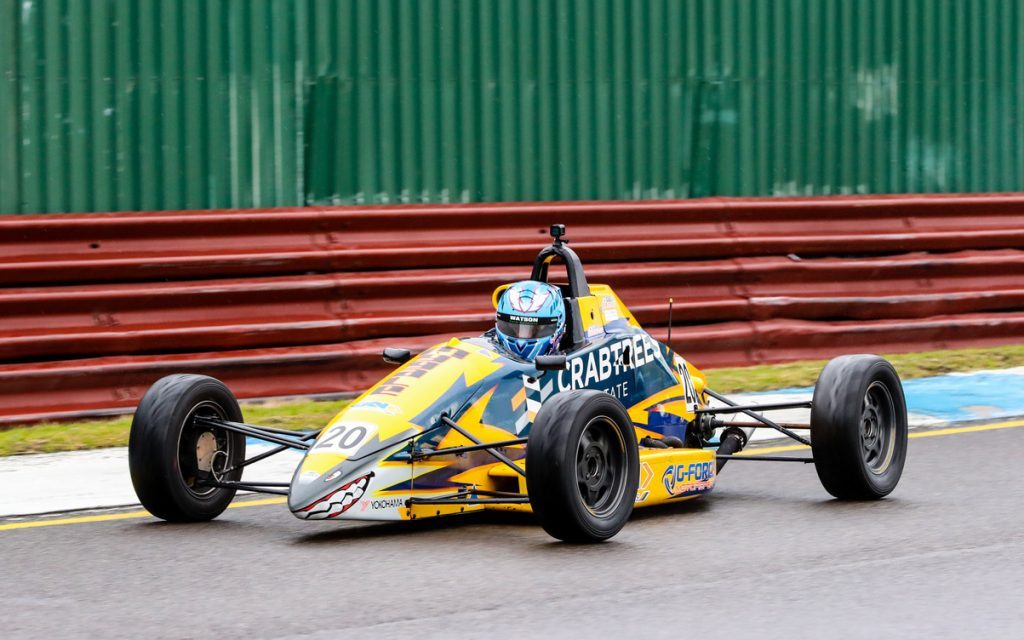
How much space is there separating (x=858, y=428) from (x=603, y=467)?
1675 mm

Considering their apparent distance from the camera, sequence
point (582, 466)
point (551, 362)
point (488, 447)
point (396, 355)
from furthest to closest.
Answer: point (396, 355) < point (551, 362) < point (488, 447) < point (582, 466)

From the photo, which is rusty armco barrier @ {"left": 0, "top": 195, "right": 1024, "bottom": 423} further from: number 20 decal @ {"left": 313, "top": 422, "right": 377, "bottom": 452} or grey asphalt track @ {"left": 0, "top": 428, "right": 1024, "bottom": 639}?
number 20 decal @ {"left": 313, "top": 422, "right": 377, "bottom": 452}

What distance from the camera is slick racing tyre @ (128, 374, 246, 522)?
8.48 meters

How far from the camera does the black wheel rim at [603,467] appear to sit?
26.5ft

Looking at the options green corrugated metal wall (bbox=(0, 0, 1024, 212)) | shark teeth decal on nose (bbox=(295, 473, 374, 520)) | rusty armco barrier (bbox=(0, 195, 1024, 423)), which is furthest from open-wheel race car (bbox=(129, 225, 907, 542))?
green corrugated metal wall (bbox=(0, 0, 1024, 212))

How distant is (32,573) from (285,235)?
6.22 m

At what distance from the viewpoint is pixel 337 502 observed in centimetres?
780

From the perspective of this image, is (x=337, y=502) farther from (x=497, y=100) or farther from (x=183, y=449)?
(x=497, y=100)

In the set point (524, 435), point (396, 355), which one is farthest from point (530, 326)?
point (396, 355)

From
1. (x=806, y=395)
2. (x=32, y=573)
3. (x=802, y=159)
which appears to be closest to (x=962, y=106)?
(x=802, y=159)

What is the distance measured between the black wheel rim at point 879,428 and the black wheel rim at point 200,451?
3.78 meters

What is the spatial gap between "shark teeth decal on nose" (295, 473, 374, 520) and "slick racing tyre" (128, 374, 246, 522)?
1.10 meters

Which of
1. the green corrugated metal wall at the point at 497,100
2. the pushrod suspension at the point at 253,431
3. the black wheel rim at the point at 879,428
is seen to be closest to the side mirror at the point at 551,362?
the pushrod suspension at the point at 253,431

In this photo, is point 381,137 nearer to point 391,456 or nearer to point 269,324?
point 269,324
